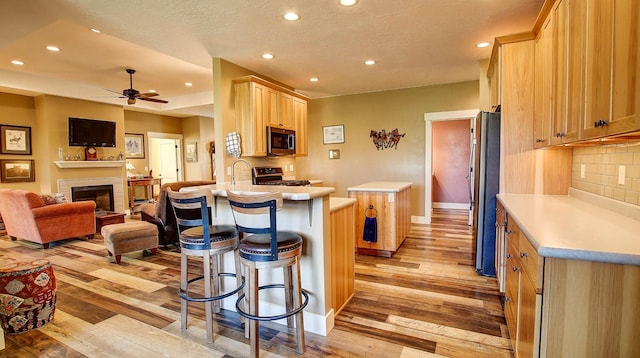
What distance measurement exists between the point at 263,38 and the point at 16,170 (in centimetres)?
619

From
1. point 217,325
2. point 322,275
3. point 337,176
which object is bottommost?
point 217,325

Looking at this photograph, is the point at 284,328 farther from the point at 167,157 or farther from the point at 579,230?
the point at 167,157

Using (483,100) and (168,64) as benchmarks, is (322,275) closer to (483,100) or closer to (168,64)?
(483,100)

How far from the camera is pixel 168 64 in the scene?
4.75 meters

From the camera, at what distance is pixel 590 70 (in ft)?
5.10

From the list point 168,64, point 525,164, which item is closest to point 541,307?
point 525,164

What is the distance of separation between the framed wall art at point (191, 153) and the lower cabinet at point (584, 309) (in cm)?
947

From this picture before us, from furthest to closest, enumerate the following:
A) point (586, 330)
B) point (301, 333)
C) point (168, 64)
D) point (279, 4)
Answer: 1. point (168, 64)
2. point (279, 4)
3. point (301, 333)
4. point (586, 330)

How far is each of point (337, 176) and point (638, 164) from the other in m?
4.96

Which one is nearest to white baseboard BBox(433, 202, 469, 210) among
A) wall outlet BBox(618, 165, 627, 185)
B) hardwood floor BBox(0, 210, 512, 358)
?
hardwood floor BBox(0, 210, 512, 358)

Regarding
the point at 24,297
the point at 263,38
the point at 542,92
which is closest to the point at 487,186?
the point at 542,92

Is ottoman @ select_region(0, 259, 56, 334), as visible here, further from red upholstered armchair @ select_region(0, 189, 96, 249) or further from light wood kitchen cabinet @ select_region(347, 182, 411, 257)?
light wood kitchen cabinet @ select_region(347, 182, 411, 257)

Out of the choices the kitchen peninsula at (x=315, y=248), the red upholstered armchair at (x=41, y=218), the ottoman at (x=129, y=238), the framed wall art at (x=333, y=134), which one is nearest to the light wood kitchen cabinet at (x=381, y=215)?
the kitchen peninsula at (x=315, y=248)

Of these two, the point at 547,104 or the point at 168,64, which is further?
the point at 168,64
